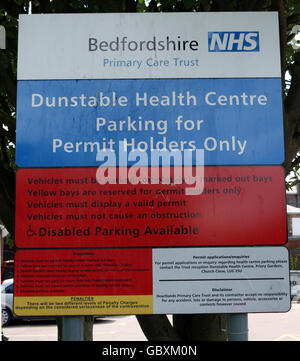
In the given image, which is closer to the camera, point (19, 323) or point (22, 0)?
point (22, 0)

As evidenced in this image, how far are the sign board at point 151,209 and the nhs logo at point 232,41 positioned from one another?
723 millimetres

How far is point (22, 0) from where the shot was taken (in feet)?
13.1

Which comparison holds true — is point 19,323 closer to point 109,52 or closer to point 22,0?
point 22,0

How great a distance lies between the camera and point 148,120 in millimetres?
2568

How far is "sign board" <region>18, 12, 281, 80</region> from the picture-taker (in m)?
2.59

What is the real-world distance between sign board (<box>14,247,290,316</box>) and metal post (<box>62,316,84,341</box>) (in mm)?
45

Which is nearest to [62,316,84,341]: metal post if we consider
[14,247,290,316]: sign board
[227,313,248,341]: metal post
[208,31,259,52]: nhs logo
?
[14,247,290,316]: sign board

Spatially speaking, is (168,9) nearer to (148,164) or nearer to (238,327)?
(148,164)

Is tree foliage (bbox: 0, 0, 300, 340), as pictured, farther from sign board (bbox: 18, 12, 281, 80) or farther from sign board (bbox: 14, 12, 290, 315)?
sign board (bbox: 14, 12, 290, 315)

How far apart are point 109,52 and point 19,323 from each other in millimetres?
14564

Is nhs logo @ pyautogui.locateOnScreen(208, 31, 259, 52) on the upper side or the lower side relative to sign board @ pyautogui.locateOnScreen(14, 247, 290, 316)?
upper
